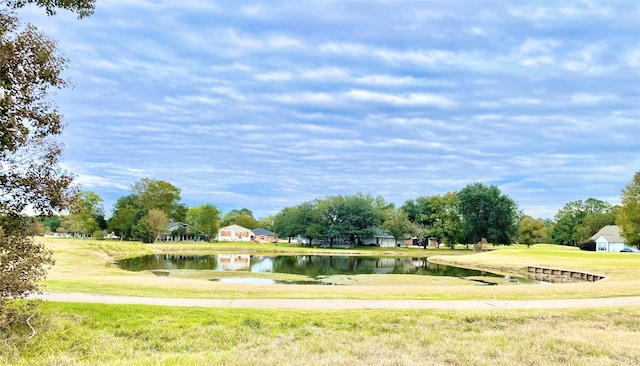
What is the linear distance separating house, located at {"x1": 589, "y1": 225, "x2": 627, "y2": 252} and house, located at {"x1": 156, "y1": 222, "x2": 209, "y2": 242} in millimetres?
80835

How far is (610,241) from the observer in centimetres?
7819

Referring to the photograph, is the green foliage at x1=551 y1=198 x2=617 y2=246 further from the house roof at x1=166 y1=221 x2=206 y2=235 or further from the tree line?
the house roof at x1=166 y1=221 x2=206 y2=235

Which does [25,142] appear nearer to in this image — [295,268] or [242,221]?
[295,268]

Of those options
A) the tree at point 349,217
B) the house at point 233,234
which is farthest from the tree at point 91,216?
the tree at point 349,217

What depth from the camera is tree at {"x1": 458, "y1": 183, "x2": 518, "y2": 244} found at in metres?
80.1

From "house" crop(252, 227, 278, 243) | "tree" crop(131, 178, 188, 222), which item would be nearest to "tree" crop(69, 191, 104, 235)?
"tree" crop(131, 178, 188, 222)

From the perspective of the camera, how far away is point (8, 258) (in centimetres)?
789

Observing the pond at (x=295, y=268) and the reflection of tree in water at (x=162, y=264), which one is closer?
the pond at (x=295, y=268)

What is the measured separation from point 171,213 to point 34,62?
3955 inches

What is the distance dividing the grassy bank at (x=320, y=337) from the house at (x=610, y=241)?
8005cm

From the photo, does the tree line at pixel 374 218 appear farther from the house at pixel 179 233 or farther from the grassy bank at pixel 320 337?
the grassy bank at pixel 320 337

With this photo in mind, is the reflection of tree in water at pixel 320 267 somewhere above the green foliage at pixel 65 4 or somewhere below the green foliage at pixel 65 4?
below

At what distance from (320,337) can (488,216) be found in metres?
79.3

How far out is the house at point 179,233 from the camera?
103 meters
